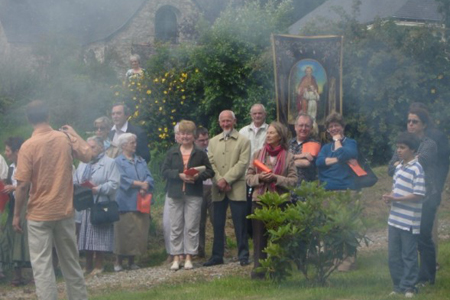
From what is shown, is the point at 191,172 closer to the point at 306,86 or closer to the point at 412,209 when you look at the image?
the point at 306,86

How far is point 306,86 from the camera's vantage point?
464 inches

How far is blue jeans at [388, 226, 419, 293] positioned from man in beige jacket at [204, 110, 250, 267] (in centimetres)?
251

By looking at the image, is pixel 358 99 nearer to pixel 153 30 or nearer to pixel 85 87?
pixel 85 87

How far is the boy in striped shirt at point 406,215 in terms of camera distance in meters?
7.64

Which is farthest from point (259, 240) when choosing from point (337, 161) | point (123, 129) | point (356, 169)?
point (123, 129)

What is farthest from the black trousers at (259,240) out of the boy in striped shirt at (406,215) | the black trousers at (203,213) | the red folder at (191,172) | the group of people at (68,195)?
the black trousers at (203,213)

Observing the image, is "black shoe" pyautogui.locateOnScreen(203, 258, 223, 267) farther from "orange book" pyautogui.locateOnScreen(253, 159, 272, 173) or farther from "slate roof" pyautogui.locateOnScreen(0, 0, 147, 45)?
"slate roof" pyautogui.locateOnScreen(0, 0, 147, 45)

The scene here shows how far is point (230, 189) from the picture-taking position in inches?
395

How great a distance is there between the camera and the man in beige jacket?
394 inches

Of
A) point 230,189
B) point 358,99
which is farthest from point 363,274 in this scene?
point 358,99

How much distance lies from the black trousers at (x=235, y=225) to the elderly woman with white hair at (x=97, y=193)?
3.82 feet

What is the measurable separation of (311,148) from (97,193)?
2339 millimetres

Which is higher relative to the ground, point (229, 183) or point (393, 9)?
point (393, 9)

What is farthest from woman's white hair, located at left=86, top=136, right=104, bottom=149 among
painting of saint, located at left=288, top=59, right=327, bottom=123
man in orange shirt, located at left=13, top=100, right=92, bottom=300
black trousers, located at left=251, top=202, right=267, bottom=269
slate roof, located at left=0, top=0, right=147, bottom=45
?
painting of saint, located at left=288, top=59, right=327, bottom=123
